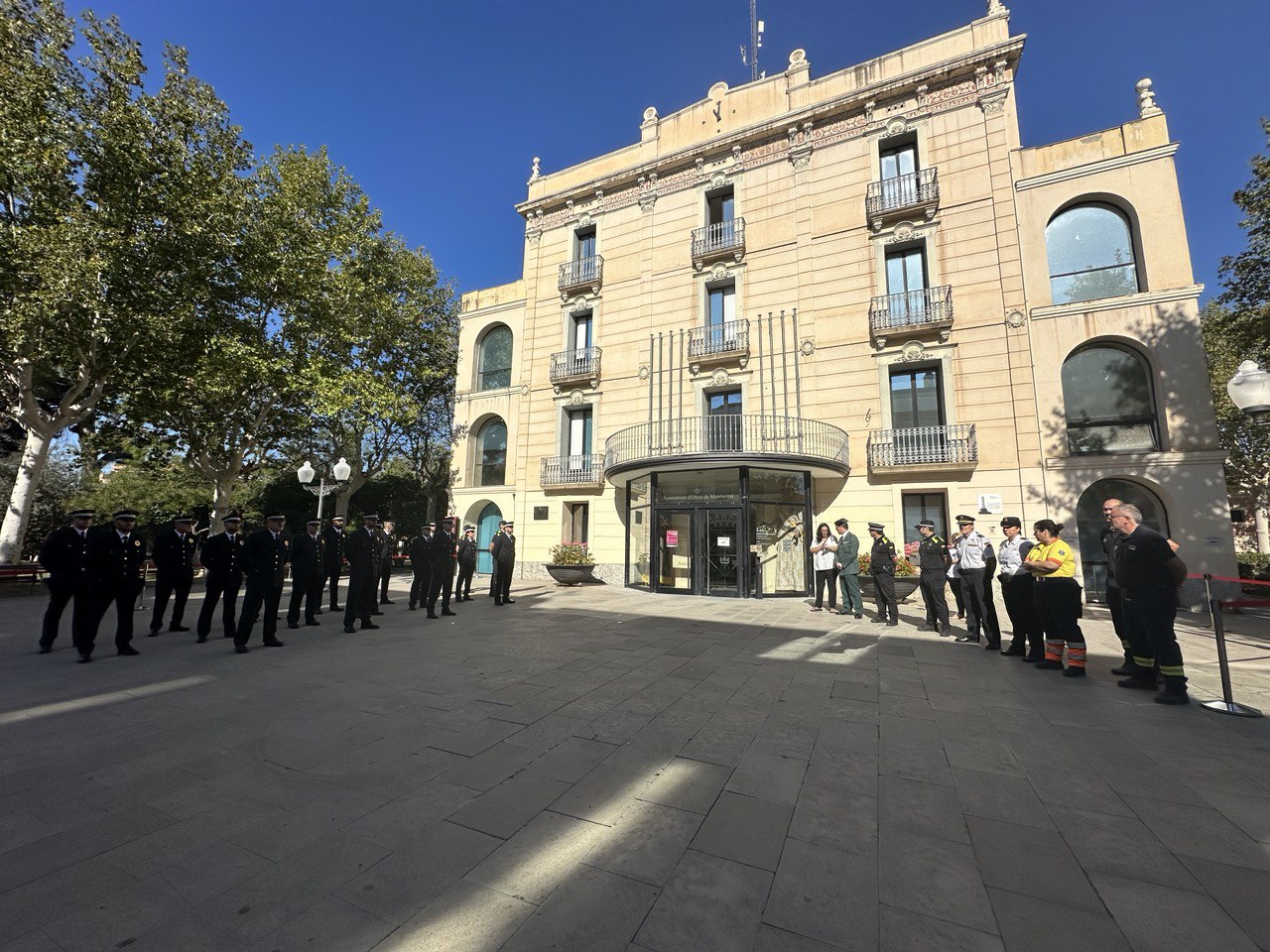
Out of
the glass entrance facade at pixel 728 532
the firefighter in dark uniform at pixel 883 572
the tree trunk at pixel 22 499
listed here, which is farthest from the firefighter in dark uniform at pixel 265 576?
the tree trunk at pixel 22 499

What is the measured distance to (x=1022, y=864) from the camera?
235 centimetres

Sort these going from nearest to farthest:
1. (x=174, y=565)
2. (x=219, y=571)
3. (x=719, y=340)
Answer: (x=219, y=571) < (x=174, y=565) < (x=719, y=340)

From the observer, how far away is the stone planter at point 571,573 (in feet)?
52.9

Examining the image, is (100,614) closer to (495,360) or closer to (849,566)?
(849,566)

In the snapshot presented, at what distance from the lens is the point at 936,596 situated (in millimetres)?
8391

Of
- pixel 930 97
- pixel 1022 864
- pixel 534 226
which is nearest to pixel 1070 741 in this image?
pixel 1022 864

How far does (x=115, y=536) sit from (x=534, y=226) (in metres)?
18.6

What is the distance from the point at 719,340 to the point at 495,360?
10.0 meters

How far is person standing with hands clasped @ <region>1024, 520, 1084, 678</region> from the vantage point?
5.77m

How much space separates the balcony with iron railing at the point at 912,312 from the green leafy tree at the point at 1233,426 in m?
9.15

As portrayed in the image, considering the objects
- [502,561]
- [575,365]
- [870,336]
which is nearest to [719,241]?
[870,336]

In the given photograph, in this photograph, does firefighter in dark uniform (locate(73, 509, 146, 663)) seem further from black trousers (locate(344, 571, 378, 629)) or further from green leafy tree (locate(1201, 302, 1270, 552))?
green leafy tree (locate(1201, 302, 1270, 552))

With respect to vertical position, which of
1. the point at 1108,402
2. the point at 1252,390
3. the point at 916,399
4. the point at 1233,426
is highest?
the point at 1233,426

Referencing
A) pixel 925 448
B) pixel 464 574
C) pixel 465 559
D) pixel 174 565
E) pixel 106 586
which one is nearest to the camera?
pixel 106 586
